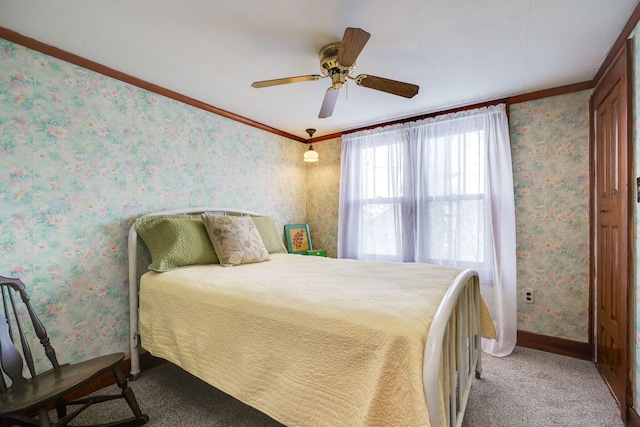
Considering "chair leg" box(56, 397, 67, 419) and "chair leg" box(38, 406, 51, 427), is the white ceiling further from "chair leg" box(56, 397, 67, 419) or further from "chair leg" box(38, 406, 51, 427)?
"chair leg" box(56, 397, 67, 419)

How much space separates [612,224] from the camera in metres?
1.95

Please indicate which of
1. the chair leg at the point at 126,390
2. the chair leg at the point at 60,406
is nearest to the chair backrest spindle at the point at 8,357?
the chair leg at the point at 60,406

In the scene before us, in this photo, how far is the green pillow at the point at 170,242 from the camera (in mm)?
2113

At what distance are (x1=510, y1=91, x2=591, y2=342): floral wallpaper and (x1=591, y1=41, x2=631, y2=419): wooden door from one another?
0.38ft

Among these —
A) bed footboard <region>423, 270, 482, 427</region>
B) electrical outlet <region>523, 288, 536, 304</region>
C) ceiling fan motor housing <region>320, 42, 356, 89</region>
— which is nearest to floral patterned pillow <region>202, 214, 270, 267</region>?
ceiling fan motor housing <region>320, 42, 356, 89</region>

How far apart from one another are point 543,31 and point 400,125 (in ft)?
5.38

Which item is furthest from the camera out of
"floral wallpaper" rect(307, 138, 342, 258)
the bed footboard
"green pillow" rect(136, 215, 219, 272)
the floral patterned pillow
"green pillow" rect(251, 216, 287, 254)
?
"floral wallpaper" rect(307, 138, 342, 258)

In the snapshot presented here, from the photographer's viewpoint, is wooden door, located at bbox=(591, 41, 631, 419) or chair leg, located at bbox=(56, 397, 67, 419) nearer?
chair leg, located at bbox=(56, 397, 67, 419)

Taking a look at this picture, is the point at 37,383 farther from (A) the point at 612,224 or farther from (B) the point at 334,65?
(A) the point at 612,224

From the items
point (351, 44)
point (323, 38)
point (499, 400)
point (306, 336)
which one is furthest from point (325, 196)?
point (306, 336)

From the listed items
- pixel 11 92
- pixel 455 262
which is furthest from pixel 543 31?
pixel 11 92

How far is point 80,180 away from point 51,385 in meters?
1.32

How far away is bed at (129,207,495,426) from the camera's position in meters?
1.00

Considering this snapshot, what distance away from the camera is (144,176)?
2.38 metres
